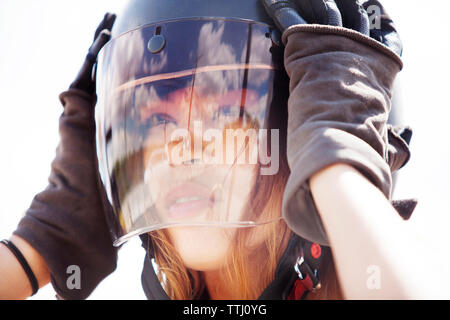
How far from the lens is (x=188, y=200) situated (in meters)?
0.81

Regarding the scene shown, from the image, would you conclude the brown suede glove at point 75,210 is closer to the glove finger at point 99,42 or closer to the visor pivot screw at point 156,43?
the glove finger at point 99,42

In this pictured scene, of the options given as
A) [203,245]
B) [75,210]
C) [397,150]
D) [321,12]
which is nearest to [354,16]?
[321,12]

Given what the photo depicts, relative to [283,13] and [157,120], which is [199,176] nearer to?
[157,120]

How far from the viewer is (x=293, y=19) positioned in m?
0.82

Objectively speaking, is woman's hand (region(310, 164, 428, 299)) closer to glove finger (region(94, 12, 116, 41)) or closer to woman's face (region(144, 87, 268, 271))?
woman's face (region(144, 87, 268, 271))

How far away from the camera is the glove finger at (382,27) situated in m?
0.91

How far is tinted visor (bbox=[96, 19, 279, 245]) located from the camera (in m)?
0.80

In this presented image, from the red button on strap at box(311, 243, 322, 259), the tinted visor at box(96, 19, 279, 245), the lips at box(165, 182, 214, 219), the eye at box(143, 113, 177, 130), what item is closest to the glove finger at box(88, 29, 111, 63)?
the tinted visor at box(96, 19, 279, 245)

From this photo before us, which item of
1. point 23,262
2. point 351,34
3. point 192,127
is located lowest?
point 23,262

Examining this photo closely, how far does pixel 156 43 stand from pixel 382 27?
1.73 ft

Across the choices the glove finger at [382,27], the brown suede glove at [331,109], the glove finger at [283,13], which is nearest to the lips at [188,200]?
the brown suede glove at [331,109]

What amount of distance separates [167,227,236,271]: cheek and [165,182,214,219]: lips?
3.3 inches
